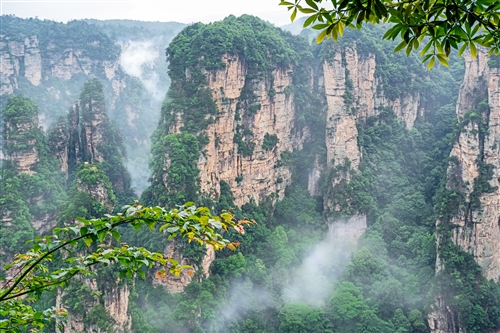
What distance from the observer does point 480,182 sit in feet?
92.9

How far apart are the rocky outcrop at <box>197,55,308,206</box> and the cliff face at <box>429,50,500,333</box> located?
10.9 metres

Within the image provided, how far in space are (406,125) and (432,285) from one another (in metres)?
15.2

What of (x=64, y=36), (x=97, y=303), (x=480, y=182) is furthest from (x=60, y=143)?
(x=64, y=36)

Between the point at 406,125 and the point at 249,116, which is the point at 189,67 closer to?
the point at 249,116

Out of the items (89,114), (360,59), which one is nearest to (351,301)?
(360,59)

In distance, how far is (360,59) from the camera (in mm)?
37719

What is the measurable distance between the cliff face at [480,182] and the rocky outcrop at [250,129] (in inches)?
429

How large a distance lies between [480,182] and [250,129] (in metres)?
13.4

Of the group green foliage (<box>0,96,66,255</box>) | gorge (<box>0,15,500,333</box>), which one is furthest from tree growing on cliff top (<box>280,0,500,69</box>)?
green foliage (<box>0,96,66,255</box>)

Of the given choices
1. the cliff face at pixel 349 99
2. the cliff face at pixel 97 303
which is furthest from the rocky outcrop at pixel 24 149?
the cliff face at pixel 349 99

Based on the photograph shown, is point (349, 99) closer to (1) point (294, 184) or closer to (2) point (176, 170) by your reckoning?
(1) point (294, 184)

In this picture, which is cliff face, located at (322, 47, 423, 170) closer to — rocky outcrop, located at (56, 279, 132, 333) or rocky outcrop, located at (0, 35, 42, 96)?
rocky outcrop, located at (56, 279, 132, 333)

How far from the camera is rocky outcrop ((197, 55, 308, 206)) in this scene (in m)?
30.9

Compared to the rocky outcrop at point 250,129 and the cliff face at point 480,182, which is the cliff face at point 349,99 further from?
the cliff face at point 480,182
